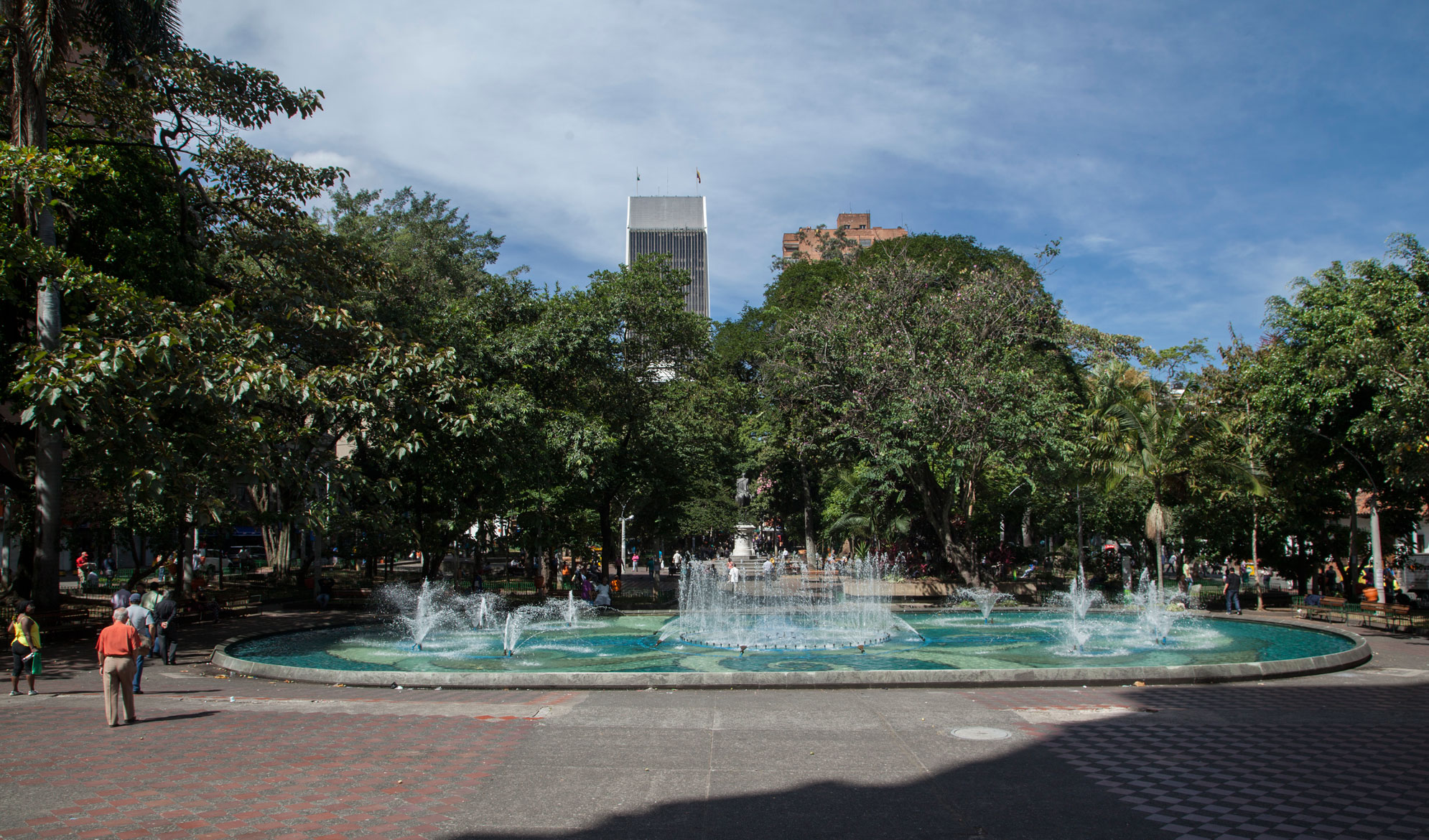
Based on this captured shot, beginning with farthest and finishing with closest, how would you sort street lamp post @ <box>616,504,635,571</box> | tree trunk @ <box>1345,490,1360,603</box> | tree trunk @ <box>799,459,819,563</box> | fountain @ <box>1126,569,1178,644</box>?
tree trunk @ <box>799,459,819,563</box>
street lamp post @ <box>616,504,635,571</box>
tree trunk @ <box>1345,490,1360,603</box>
fountain @ <box>1126,569,1178,644</box>

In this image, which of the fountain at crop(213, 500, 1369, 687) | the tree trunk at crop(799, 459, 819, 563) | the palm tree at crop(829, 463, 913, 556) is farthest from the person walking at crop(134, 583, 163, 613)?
the tree trunk at crop(799, 459, 819, 563)

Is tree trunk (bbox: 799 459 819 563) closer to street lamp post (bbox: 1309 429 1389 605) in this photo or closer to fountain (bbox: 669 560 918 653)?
fountain (bbox: 669 560 918 653)

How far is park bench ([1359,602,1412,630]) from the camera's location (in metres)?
18.3

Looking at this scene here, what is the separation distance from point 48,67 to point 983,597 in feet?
73.4

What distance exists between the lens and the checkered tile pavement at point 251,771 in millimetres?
6098

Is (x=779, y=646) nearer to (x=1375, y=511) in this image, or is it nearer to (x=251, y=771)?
(x=251, y=771)

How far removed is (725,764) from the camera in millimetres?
7672

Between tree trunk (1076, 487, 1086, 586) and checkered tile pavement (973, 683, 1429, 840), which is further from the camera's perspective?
tree trunk (1076, 487, 1086, 586)

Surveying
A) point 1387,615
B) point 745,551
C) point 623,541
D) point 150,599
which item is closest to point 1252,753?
point 1387,615

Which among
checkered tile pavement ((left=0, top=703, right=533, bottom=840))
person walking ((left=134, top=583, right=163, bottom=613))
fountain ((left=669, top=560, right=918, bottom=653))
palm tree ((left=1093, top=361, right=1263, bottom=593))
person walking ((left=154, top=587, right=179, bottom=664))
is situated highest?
palm tree ((left=1093, top=361, right=1263, bottom=593))

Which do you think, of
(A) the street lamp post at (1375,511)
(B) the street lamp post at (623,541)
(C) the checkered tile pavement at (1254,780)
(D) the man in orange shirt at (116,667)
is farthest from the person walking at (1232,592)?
(D) the man in orange shirt at (116,667)

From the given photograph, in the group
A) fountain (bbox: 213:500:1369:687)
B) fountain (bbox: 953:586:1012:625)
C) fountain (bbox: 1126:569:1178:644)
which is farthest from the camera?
fountain (bbox: 953:586:1012:625)

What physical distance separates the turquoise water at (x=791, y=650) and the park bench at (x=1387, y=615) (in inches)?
67.6

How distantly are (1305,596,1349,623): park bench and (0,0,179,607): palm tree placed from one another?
25.2 meters
